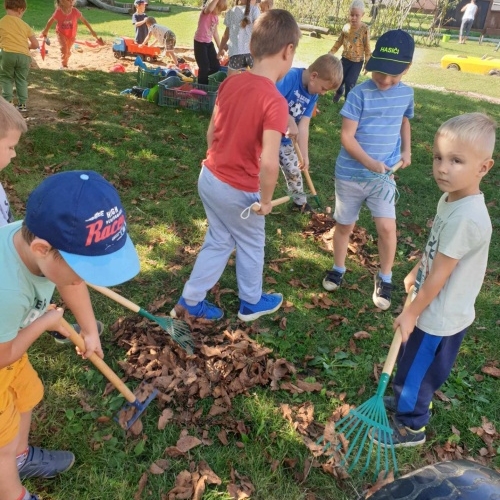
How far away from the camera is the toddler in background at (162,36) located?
12.4 metres

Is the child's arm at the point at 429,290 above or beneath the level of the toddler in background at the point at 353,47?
beneath

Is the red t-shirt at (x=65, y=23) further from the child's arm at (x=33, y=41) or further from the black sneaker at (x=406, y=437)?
the black sneaker at (x=406, y=437)

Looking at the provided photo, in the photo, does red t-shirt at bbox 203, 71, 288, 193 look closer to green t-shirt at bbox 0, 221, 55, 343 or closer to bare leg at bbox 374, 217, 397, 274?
bare leg at bbox 374, 217, 397, 274

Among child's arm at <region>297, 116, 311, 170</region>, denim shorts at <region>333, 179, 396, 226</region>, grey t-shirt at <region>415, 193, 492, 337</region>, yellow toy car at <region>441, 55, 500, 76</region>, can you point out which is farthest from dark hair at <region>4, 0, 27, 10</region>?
yellow toy car at <region>441, 55, 500, 76</region>

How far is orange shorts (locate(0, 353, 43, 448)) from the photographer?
79.3 inches

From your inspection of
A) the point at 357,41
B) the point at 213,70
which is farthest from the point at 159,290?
the point at 357,41

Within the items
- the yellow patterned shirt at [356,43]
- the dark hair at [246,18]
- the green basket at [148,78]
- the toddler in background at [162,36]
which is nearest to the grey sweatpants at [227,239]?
the dark hair at [246,18]

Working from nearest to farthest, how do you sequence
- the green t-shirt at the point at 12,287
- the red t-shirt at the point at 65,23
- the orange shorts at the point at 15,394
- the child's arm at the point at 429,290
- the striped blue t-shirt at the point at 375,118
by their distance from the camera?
1. the green t-shirt at the point at 12,287
2. the orange shorts at the point at 15,394
3. the child's arm at the point at 429,290
4. the striped blue t-shirt at the point at 375,118
5. the red t-shirt at the point at 65,23

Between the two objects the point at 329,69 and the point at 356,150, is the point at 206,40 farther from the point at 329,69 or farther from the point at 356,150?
the point at 356,150

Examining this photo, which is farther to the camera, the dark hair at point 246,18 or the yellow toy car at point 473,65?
the yellow toy car at point 473,65

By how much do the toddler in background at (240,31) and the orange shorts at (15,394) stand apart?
6549 millimetres

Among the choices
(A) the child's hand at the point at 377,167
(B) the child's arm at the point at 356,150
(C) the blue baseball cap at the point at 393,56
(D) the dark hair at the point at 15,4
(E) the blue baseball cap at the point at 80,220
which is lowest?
(A) the child's hand at the point at 377,167

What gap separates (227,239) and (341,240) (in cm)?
119

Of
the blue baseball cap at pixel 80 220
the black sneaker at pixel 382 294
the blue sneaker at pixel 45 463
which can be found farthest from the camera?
the black sneaker at pixel 382 294
